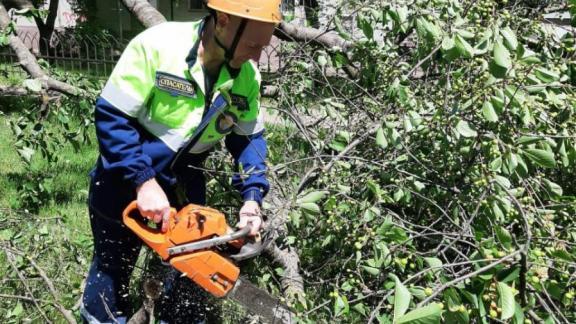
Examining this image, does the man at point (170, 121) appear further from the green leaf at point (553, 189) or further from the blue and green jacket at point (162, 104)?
the green leaf at point (553, 189)

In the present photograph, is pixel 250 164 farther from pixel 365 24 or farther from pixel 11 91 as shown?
pixel 11 91

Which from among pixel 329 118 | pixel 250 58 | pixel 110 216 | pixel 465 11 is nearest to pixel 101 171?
pixel 110 216

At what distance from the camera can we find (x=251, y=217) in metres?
2.24

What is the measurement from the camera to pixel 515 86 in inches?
81.5

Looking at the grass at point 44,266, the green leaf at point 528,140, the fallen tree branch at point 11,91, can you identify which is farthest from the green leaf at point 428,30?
the fallen tree branch at point 11,91

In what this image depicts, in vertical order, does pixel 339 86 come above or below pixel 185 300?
above

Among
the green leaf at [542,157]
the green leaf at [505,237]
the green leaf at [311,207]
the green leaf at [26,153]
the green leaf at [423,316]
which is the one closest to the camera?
the green leaf at [423,316]

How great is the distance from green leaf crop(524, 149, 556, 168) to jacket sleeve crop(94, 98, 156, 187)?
4.25ft

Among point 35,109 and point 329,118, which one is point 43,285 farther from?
point 329,118

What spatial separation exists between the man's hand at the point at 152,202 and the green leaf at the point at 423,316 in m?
1.11

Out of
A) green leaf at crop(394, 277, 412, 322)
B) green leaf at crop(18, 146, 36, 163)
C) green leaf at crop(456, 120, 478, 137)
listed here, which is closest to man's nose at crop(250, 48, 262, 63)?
green leaf at crop(456, 120, 478, 137)

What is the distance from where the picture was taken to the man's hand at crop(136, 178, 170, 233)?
2017 mm

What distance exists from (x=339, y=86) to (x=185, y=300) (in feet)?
4.70

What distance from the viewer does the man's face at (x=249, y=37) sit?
199cm
